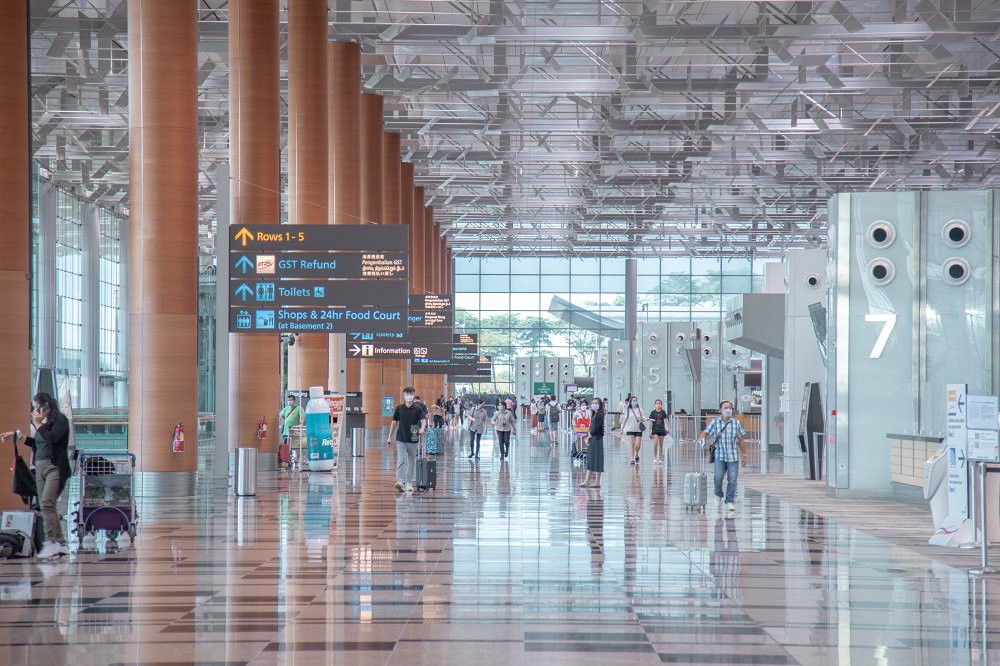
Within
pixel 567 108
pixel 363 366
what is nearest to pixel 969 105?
pixel 567 108

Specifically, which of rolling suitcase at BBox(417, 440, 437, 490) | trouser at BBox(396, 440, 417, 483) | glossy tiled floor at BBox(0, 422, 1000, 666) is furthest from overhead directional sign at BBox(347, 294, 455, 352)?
→ glossy tiled floor at BBox(0, 422, 1000, 666)

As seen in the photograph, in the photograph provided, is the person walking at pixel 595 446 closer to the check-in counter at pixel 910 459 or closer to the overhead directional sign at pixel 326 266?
the check-in counter at pixel 910 459

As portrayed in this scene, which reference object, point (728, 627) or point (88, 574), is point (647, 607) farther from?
point (88, 574)

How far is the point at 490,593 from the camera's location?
30.0ft

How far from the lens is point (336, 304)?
1806 cm

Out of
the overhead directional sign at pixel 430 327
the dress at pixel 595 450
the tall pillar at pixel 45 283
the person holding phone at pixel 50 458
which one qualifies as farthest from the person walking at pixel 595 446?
the tall pillar at pixel 45 283

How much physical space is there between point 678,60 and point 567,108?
25.0 ft

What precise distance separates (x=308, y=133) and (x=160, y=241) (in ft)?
35.7

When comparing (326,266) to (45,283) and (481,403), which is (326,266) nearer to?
(481,403)

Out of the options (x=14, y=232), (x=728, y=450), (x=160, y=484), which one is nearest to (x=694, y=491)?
(x=728, y=450)

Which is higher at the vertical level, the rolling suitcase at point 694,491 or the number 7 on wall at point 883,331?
the number 7 on wall at point 883,331

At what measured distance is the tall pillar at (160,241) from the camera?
1811 cm

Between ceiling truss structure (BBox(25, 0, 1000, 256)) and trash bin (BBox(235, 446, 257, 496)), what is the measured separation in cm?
1389

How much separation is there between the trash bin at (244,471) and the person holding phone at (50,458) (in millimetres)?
6716
